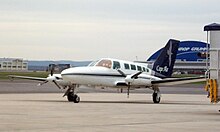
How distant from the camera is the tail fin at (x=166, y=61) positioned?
138 ft

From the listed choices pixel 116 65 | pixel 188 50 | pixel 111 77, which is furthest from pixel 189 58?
pixel 111 77

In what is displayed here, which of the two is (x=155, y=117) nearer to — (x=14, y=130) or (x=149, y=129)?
(x=149, y=129)

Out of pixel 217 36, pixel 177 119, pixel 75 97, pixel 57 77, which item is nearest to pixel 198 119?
pixel 177 119

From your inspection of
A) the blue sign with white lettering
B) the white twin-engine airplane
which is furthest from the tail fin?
the blue sign with white lettering

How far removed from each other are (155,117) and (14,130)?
25.2 ft

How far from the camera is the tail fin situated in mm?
42188

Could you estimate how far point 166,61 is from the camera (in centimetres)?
4253

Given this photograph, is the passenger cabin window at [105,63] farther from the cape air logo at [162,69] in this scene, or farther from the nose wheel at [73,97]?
the cape air logo at [162,69]

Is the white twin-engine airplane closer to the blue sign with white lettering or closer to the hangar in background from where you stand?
the hangar in background

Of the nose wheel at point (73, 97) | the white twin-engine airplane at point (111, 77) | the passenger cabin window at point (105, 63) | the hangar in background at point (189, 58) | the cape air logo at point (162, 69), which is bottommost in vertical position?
the nose wheel at point (73, 97)

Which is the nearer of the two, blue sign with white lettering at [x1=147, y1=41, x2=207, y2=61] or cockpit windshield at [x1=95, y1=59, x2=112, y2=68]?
cockpit windshield at [x1=95, y1=59, x2=112, y2=68]

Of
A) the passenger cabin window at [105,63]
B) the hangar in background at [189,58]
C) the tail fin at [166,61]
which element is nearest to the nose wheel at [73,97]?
the passenger cabin window at [105,63]

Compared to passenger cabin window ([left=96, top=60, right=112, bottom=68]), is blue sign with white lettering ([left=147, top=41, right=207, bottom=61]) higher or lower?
higher

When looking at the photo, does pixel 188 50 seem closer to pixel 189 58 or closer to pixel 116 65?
pixel 189 58
